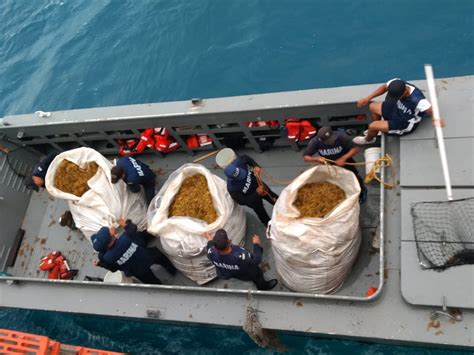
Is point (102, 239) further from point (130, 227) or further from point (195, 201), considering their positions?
point (195, 201)

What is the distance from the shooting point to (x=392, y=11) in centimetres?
706

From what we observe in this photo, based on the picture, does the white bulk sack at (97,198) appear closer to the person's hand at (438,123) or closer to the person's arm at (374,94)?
the person's arm at (374,94)

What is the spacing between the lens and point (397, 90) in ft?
12.1

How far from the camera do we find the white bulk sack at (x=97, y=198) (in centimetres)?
486

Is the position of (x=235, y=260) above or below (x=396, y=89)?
below

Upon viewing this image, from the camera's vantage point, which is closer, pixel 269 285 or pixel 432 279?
pixel 432 279

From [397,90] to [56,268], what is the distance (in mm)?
4383

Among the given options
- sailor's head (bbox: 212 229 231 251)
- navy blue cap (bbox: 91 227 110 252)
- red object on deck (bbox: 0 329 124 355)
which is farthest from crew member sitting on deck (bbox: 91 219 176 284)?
sailor's head (bbox: 212 229 231 251)

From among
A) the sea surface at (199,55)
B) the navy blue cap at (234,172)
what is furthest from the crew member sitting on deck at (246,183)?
the sea surface at (199,55)

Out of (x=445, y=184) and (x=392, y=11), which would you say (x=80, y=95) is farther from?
(x=445, y=184)

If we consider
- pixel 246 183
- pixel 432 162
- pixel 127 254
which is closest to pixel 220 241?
pixel 246 183

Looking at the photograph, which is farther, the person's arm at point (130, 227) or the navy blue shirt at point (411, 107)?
the person's arm at point (130, 227)

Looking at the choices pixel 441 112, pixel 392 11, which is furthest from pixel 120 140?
pixel 392 11

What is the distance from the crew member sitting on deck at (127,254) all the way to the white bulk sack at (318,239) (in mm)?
1367
